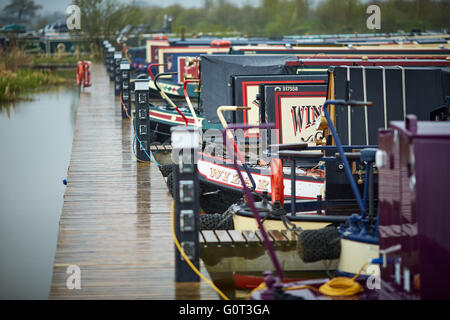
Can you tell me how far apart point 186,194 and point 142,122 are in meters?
6.88

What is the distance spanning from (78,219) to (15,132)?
15891 millimetres

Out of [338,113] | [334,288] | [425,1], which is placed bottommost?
[334,288]

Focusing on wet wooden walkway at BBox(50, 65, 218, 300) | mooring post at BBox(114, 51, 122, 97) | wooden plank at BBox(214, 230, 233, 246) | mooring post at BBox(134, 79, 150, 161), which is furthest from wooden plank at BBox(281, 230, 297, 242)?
mooring post at BBox(114, 51, 122, 97)

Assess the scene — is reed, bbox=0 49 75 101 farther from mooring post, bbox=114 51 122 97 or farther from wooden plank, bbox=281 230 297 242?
wooden plank, bbox=281 230 297 242

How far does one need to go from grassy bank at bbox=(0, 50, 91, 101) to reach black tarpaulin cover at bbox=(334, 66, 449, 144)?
22.1 m

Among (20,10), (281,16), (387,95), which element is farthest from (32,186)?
(20,10)

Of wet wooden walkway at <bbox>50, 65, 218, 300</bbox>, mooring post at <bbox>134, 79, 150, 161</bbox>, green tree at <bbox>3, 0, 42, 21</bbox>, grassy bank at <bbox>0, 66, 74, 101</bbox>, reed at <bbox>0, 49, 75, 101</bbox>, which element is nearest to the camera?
wet wooden walkway at <bbox>50, 65, 218, 300</bbox>

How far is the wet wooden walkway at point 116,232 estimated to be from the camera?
6.25 meters

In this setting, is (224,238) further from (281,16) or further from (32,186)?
(281,16)

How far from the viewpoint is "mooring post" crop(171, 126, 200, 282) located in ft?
19.7

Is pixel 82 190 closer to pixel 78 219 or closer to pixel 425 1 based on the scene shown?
pixel 78 219
